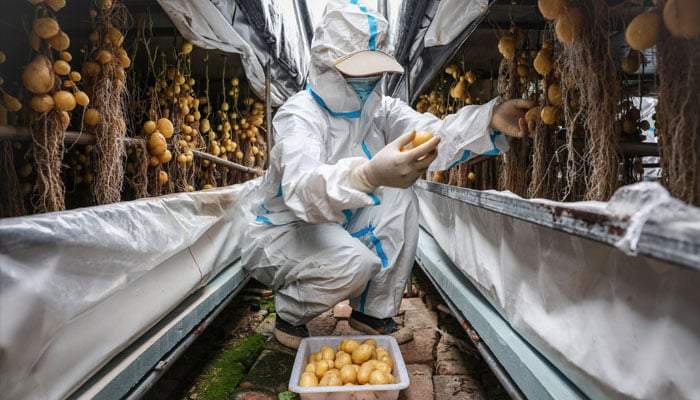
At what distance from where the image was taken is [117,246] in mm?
1388

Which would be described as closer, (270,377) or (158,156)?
(270,377)

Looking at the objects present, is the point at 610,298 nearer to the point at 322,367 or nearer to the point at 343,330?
the point at 322,367

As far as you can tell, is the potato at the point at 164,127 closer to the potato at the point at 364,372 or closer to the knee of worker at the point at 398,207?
the knee of worker at the point at 398,207

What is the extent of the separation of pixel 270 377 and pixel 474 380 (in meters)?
0.99

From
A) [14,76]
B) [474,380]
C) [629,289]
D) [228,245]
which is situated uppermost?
[14,76]

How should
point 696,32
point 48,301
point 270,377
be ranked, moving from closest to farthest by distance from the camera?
point 696,32 < point 48,301 < point 270,377

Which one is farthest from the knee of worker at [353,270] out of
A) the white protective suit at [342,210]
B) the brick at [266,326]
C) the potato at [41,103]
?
the potato at [41,103]

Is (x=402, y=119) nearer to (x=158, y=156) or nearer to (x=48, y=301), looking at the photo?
(x=158, y=156)

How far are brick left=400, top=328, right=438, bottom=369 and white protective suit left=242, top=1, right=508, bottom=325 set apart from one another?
0.22 meters

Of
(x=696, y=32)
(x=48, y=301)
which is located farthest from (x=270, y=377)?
(x=696, y=32)

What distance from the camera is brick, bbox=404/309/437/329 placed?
9.46 feet

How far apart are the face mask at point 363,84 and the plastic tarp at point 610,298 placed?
1.04 metres

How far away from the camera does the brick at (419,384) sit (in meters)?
1.95

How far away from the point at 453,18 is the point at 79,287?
80.9 inches
